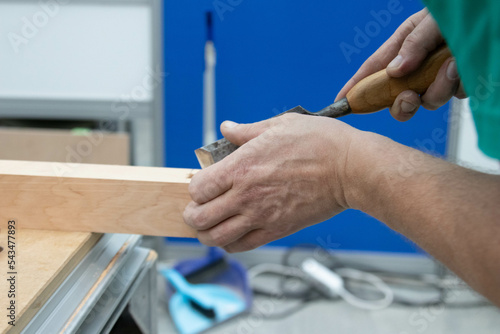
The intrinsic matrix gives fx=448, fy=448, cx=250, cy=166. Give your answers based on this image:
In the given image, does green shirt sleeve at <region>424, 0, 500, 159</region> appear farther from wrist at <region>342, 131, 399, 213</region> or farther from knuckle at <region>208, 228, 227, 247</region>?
knuckle at <region>208, 228, 227, 247</region>

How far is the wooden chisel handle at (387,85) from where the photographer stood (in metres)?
0.73

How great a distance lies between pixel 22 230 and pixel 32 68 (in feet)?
4.43

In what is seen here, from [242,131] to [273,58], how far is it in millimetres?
1171

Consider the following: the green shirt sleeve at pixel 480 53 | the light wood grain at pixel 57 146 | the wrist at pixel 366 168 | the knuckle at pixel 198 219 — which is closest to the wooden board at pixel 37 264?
the knuckle at pixel 198 219

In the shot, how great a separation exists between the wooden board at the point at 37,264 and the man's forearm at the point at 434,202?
15.5 inches

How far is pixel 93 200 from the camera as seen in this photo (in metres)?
0.70

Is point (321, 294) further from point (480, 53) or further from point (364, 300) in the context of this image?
point (480, 53)

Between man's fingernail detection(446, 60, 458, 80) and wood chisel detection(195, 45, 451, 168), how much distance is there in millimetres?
13

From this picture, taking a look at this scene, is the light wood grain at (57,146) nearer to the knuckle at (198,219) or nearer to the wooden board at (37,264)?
the wooden board at (37,264)

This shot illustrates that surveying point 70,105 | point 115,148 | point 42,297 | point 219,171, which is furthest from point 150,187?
point 70,105

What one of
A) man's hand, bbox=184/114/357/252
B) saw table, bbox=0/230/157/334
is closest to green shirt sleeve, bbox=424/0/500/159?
man's hand, bbox=184/114/357/252

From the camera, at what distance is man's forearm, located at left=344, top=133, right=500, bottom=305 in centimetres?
47

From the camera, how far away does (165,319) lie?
65.4 inches

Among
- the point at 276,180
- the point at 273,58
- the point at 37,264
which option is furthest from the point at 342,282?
the point at 37,264
